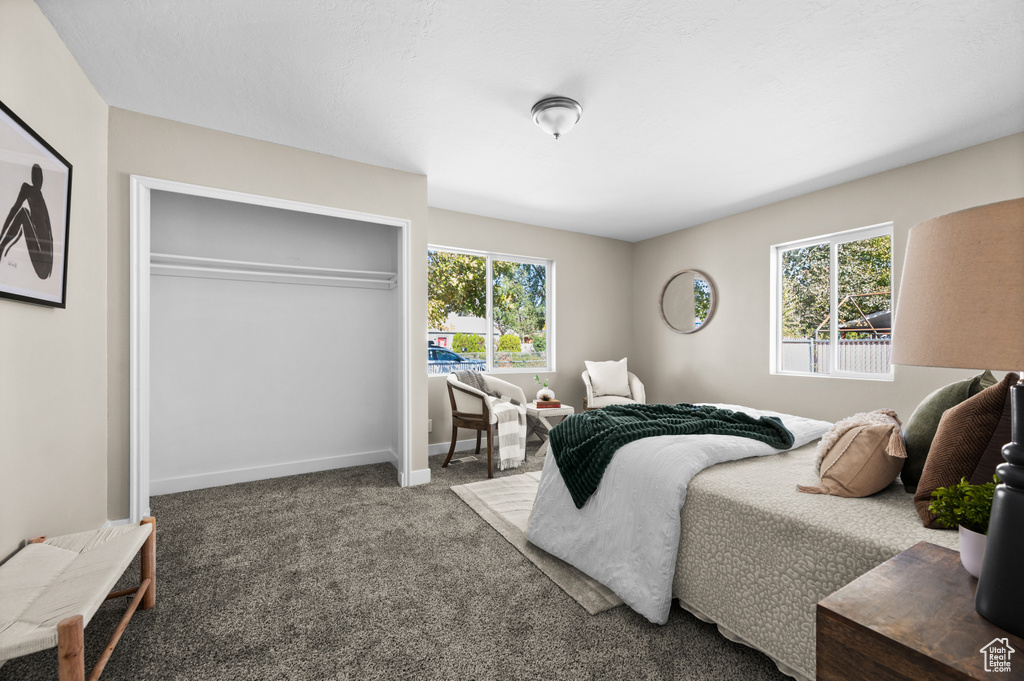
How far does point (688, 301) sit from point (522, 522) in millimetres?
3482

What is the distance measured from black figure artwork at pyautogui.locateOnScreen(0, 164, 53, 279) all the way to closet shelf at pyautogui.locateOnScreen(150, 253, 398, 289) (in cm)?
140

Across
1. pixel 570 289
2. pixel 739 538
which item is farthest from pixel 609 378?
pixel 739 538

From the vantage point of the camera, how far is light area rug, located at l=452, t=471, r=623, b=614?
2049 millimetres

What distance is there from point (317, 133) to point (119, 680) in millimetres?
2922

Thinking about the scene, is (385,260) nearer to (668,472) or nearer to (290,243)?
(290,243)

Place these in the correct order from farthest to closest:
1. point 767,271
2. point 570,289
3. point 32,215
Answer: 1. point 570,289
2. point 767,271
3. point 32,215

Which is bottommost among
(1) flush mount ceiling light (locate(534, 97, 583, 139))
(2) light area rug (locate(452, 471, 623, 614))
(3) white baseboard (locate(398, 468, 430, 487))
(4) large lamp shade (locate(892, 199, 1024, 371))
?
(2) light area rug (locate(452, 471, 623, 614))

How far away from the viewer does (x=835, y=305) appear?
13.4 feet

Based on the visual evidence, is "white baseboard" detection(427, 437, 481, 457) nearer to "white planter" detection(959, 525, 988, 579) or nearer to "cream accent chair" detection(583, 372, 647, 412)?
"cream accent chair" detection(583, 372, 647, 412)

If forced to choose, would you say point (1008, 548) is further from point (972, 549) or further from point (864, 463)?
point (864, 463)

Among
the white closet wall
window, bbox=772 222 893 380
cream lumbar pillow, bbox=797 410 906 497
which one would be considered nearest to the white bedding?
cream lumbar pillow, bbox=797 410 906 497

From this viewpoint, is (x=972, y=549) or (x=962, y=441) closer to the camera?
(x=972, y=549)

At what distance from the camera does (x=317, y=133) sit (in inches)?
119

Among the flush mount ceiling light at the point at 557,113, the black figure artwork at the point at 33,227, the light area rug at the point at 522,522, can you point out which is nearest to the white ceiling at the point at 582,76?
the flush mount ceiling light at the point at 557,113
